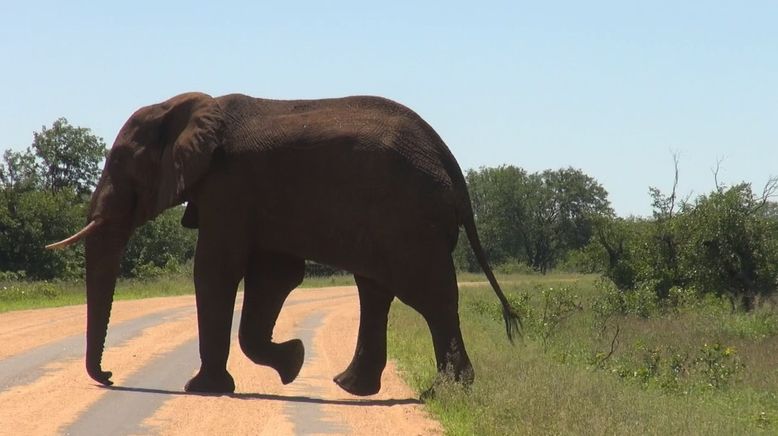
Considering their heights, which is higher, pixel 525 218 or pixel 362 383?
pixel 525 218

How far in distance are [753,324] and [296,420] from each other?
1677 cm

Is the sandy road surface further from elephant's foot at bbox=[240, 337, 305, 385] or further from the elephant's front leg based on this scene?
the elephant's front leg

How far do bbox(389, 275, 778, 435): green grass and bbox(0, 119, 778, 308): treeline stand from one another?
1.43m

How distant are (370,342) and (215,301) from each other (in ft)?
6.14

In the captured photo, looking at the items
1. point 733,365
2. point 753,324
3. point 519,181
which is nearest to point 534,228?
point 519,181

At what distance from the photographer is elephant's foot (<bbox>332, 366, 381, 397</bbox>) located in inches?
559

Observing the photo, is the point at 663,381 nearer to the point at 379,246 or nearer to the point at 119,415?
the point at 379,246

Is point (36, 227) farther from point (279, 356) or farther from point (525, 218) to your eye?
point (525, 218)

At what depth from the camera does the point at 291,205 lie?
13328 millimetres

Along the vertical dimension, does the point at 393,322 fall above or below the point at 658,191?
below

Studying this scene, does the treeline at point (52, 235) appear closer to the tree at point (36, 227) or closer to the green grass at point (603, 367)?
the tree at point (36, 227)

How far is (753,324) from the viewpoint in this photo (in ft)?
84.7

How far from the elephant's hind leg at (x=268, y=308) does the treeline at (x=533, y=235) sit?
690 inches

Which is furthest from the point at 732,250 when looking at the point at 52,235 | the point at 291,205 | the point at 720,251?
the point at 52,235
